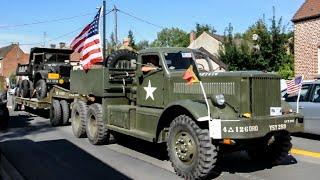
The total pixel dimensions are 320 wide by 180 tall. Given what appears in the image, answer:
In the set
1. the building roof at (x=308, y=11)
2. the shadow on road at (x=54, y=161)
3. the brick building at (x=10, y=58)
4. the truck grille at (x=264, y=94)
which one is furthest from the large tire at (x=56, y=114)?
the brick building at (x=10, y=58)

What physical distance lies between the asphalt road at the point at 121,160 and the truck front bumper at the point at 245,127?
0.83 metres

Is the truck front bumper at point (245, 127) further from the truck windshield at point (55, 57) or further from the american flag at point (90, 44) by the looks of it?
the truck windshield at point (55, 57)

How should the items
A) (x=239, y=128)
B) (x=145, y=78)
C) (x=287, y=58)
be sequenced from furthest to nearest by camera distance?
1. (x=287, y=58)
2. (x=145, y=78)
3. (x=239, y=128)

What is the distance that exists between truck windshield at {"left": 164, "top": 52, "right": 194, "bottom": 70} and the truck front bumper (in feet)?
7.50

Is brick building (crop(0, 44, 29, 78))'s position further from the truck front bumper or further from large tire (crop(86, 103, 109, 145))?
the truck front bumper

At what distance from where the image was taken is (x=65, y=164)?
31.3 feet

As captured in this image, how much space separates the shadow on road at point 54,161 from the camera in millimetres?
8594

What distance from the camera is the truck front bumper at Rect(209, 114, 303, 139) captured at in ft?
25.5

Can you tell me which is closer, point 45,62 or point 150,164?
point 150,164

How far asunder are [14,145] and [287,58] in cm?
2307

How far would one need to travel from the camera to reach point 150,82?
10219mm

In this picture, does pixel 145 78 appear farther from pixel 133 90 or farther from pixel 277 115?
pixel 277 115

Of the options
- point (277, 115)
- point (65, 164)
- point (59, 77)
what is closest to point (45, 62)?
point (59, 77)

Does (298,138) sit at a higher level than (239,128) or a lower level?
lower
